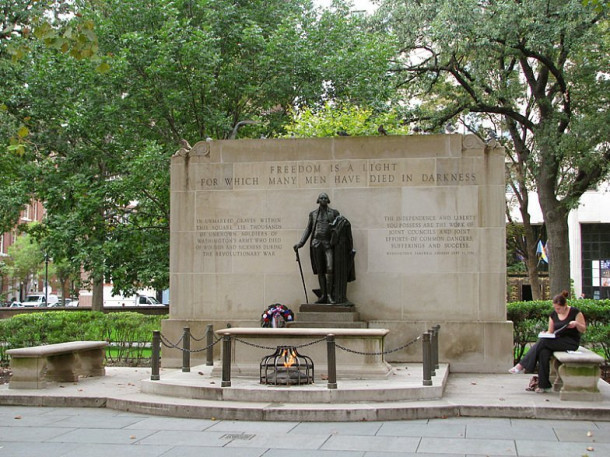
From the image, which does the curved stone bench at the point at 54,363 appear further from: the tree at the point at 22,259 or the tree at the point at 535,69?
the tree at the point at 22,259

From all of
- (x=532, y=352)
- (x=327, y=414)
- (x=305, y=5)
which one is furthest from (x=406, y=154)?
(x=305, y=5)

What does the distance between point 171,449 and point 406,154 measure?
405 inches

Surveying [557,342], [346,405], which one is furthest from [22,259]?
[557,342]

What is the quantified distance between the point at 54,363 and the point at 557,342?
10.1m

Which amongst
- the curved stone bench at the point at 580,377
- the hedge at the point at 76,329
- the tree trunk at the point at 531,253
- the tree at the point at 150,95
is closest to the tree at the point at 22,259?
the tree at the point at 150,95

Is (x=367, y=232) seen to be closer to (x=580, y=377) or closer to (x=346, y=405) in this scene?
(x=346, y=405)

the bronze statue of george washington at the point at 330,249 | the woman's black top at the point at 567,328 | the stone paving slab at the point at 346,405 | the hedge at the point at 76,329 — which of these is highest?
the bronze statue of george washington at the point at 330,249

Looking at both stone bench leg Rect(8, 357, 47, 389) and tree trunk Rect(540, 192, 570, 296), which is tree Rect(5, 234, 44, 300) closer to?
tree trunk Rect(540, 192, 570, 296)

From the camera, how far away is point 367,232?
17.8 metres

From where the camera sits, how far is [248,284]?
18234mm

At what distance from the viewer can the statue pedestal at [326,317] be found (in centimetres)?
1620

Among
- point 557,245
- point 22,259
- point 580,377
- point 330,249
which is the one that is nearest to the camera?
point 580,377

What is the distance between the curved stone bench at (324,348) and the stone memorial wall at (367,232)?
286 centimetres

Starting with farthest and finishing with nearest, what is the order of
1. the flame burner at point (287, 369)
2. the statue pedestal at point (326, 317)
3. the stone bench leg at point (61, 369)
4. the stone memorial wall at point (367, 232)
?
the stone memorial wall at point (367, 232)
the statue pedestal at point (326, 317)
the stone bench leg at point (61, 369)
the flame burner at point (287, 369)
